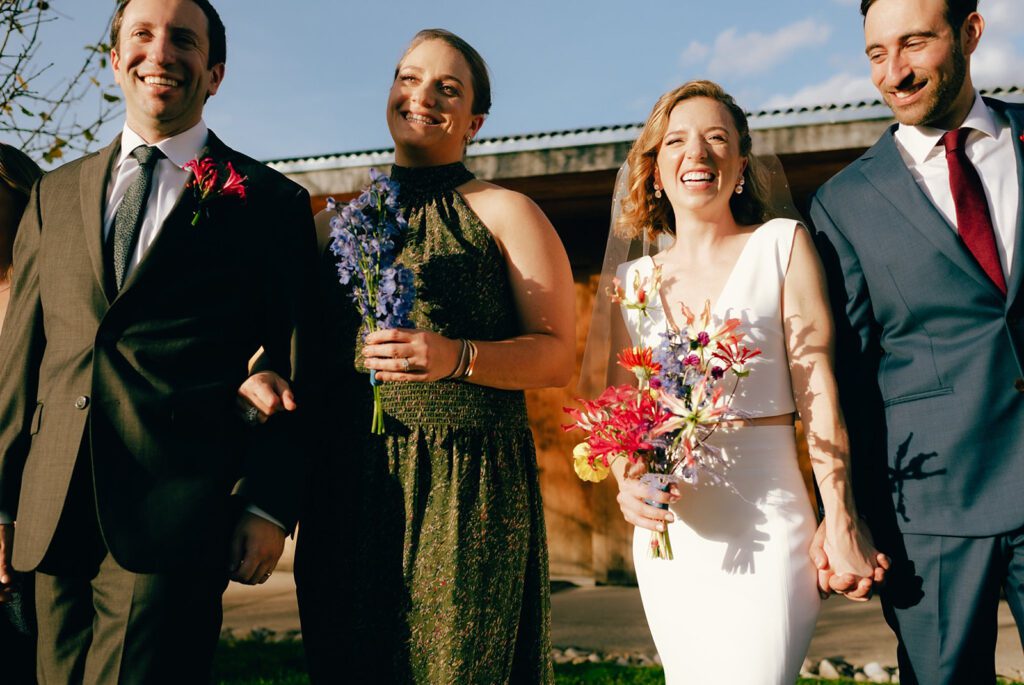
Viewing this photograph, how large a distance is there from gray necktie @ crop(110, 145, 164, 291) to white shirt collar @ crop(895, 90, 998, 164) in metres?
2.30

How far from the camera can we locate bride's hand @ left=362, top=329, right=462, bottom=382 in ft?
8.39

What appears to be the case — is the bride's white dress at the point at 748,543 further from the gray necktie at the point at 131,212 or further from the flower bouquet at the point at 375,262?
the gray necktie at the point at 131,212

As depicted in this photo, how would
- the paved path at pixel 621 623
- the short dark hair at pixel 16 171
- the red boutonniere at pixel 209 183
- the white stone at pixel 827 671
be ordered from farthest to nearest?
the paved path at pixel 621 623 < the white stone at pixel 827 671 < the short dark hair at pixel 16 171 < the red boutonniere at pixel 209 183

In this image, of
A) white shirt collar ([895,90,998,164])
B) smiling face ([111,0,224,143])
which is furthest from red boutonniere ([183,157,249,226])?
white shirt collar ([895,90,998,164])

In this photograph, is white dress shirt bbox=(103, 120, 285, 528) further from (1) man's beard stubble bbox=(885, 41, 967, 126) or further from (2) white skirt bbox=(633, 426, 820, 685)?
(1) man's beard stubble bbox=(885, 41, 967, 126)

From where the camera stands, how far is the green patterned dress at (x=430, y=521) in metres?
2.69

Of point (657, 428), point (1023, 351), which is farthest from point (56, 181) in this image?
→ point (1023, 351)

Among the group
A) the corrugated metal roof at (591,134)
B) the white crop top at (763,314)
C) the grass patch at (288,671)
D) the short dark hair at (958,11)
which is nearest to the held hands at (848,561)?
the white crop top at (763,314)

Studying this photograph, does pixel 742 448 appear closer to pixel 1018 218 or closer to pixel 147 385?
pixel 1018 218

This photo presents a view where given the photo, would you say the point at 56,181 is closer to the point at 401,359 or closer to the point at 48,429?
the point at 48,429

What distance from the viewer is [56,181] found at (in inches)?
109

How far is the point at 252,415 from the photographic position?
2572 millimetres

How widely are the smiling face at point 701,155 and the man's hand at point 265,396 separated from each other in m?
1.38

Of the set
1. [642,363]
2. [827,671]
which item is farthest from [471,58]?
[827,671]
